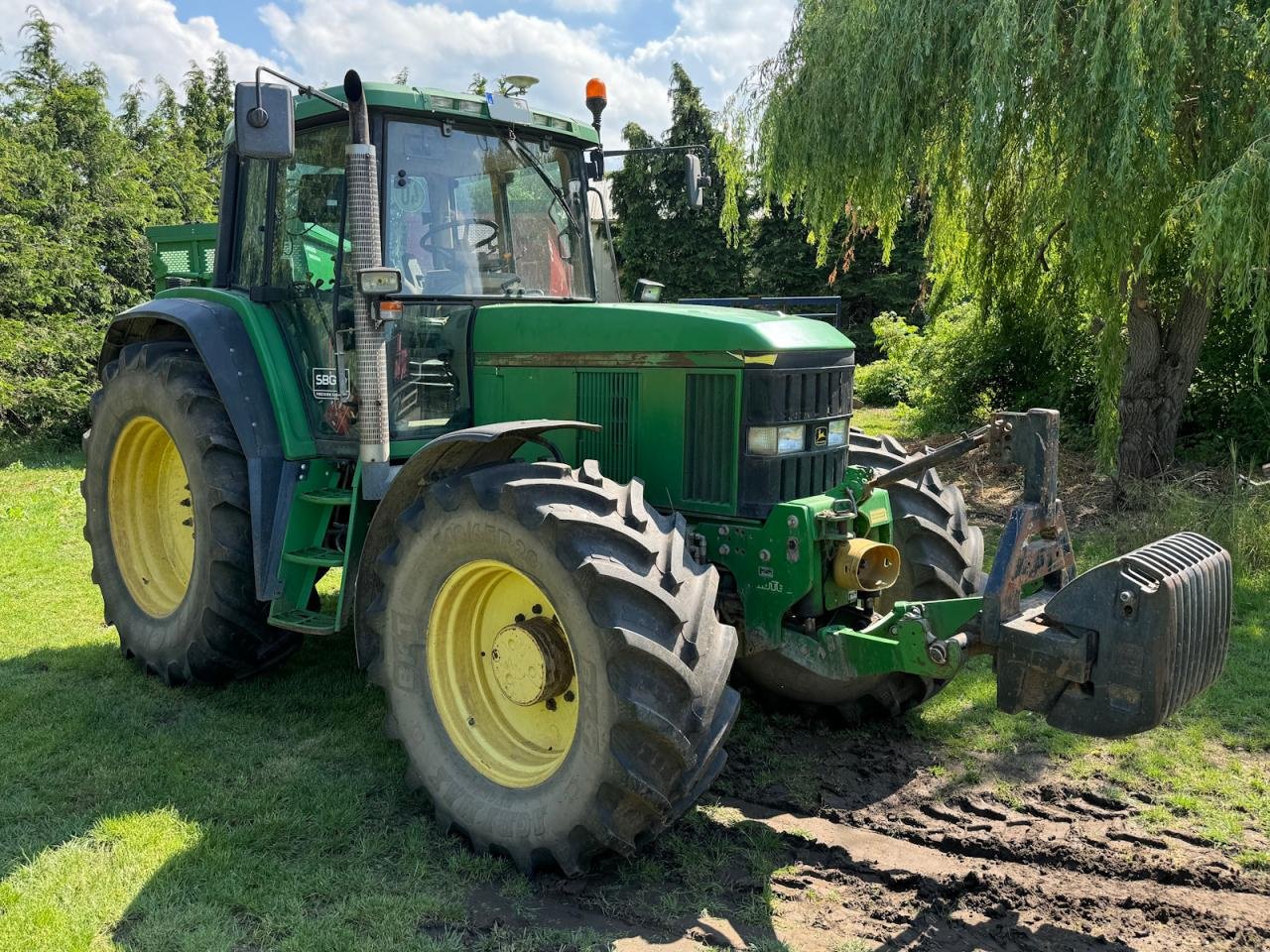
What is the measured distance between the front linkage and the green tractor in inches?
0.4

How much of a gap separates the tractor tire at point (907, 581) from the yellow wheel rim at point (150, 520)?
306 cm

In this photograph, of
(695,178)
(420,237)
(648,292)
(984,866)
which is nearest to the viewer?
(984,866)

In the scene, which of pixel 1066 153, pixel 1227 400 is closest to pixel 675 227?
pixel 1227 400

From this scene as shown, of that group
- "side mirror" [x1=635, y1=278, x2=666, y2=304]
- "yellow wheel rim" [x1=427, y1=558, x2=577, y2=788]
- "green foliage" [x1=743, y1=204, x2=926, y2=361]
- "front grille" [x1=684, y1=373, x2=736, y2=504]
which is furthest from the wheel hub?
"green foliage" [x1=743, y1=204, x2=926, y2=361]

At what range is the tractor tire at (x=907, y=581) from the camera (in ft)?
15.1

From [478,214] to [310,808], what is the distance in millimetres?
2525

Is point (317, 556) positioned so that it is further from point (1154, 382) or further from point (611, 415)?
point (1154, 382)

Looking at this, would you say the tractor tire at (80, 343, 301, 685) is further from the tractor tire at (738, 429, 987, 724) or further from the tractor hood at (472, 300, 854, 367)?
the tractor tire at (738, 429, 987, 724)

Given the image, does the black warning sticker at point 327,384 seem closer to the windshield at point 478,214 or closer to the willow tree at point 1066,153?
the windshield at point 478,214

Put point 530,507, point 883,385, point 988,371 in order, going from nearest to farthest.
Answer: point 530,507
point 988,371
point 883,385

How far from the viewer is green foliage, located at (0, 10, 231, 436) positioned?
13.1m

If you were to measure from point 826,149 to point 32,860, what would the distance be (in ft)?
26.1

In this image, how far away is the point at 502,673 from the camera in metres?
3.68

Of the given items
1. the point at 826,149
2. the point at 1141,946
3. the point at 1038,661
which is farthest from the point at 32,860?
the point at 826,149
